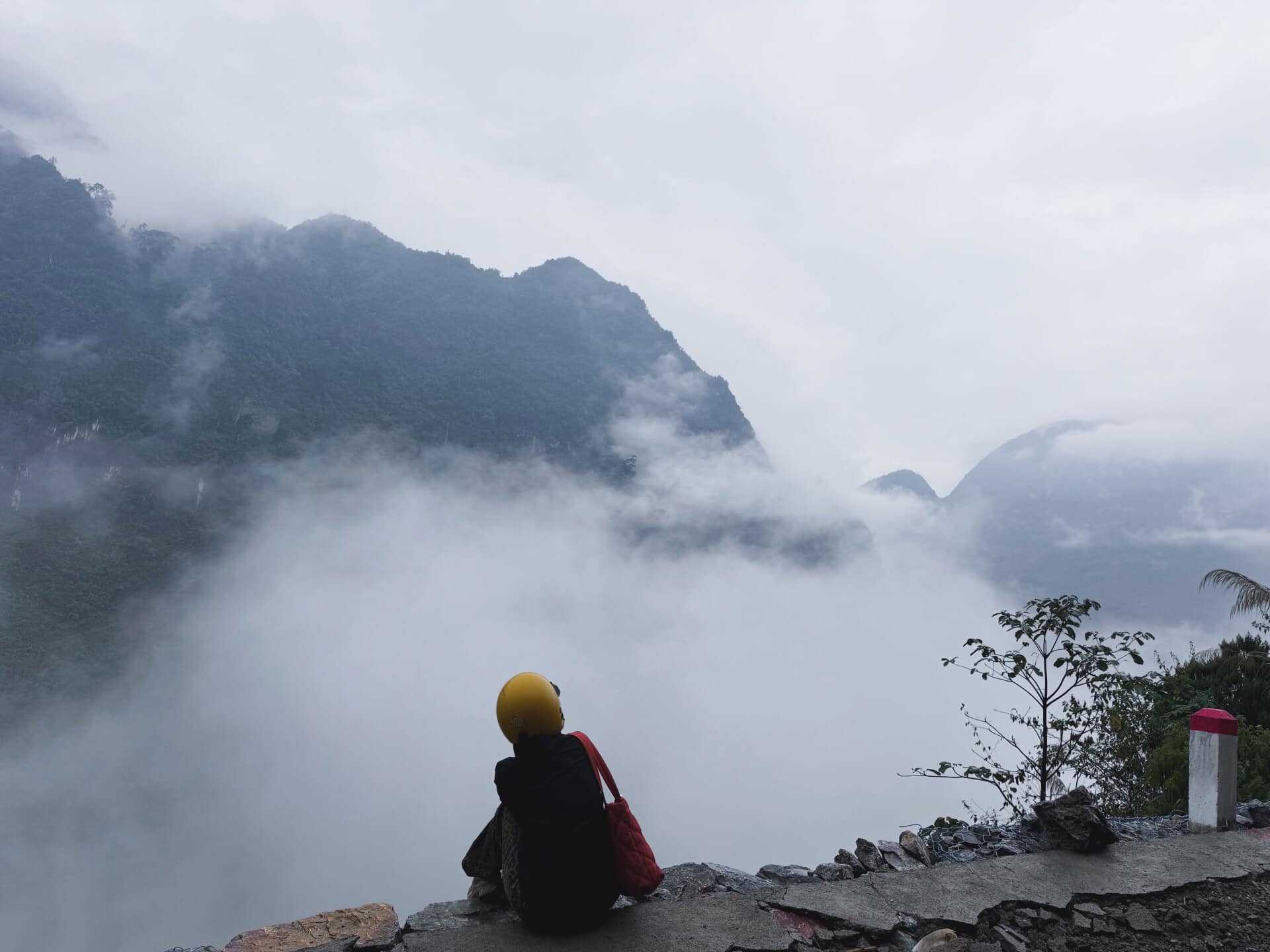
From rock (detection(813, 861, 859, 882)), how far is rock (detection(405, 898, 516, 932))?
1547mm

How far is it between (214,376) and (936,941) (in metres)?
92.7

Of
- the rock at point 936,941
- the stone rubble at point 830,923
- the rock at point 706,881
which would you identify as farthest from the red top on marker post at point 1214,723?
the rock at point 706,881

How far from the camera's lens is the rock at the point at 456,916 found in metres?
3.17

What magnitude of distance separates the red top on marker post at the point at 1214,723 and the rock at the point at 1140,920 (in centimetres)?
141

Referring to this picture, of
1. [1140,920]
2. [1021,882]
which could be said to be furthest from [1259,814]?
[1021,882]

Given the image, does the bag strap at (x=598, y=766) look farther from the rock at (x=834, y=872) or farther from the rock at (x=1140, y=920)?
the rock at (x=1140, y=920)

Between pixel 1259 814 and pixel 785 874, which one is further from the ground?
pixel 1259 814

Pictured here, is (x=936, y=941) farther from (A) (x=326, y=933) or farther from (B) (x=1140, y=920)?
(A) (x=326, y=933)

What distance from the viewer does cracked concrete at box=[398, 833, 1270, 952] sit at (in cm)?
299

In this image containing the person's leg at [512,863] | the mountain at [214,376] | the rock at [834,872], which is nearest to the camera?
the person's leg at [512,863]

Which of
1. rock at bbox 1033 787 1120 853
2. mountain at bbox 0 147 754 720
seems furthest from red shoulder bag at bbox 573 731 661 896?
mountain at bbox 0 147 754 720

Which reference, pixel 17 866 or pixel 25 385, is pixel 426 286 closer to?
pixel 25 385

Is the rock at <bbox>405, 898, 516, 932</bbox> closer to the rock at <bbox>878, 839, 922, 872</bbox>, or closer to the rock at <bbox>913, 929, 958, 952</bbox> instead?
the rock at <bbox>913, 929, 958, 952</bbox>

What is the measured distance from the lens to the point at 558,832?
3008 mm
